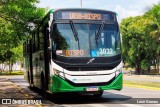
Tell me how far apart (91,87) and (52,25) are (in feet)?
9.50

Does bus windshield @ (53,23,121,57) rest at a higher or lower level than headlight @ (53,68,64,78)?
higher

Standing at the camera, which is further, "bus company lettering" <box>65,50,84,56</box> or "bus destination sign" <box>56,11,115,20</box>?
"bus destination sign" <box>56,11,115,20</box>

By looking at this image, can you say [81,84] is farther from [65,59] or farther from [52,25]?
[52,25]

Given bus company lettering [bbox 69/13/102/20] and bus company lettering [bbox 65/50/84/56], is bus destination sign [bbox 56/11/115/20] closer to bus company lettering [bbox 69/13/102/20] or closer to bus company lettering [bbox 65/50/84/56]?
bus company lettering [bbox 69/13/102/20]

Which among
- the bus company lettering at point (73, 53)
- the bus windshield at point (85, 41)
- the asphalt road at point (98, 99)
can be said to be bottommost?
the asphalt road at point (98, 99)

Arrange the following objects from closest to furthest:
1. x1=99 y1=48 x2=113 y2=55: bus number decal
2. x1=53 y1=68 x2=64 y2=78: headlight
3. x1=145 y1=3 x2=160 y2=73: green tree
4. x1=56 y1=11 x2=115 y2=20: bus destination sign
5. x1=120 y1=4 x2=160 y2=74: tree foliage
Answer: x1=53 y1=68 x2=64 y2=78: headlight → x1=99 y1=48 x2=113 y2=55: bus number decal → x1=56 y1=11 x2=115 y2=20: bus destination sign → x1=145 y1=3 x2=160 y2=73: green tree → x1=120 y1=4 x2=160 y2=74: tree foliage

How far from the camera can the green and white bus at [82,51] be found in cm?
1619

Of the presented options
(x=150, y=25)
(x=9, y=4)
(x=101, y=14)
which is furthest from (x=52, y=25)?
(x=150, y=25)

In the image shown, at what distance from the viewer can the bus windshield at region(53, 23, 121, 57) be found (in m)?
16.3

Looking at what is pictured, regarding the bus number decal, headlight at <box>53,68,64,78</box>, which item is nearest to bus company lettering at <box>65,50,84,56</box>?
headlight at <box>53,68,64,78</box>

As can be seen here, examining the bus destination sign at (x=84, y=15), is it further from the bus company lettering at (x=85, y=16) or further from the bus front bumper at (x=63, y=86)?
the bus front bumper at (x=63, y=86)

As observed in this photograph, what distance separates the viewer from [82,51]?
1633cm

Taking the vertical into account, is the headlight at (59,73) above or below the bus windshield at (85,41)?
below

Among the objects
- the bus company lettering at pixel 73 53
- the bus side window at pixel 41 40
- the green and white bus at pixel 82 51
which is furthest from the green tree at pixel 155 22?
the bus company lettering at pixel 73 53
